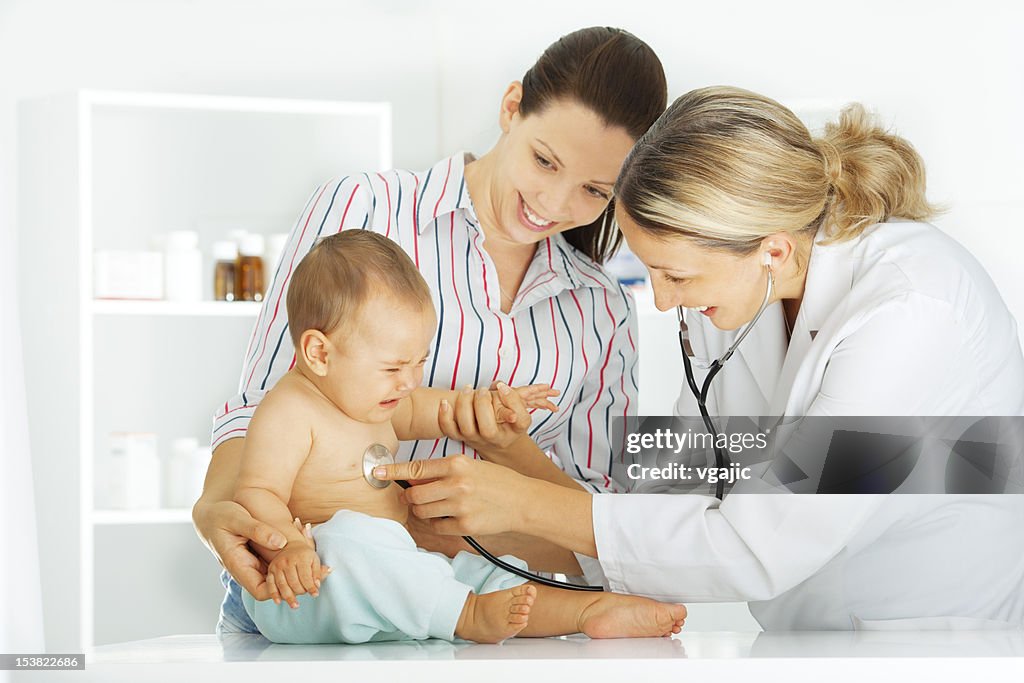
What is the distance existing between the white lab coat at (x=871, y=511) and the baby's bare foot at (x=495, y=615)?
121mm

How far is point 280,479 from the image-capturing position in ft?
2.92

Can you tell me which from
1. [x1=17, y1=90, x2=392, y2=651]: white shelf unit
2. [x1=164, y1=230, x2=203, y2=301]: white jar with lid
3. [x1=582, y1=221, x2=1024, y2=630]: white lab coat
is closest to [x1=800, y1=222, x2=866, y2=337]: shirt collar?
[x1=582, y1=221, x2=1024, y2=630]: white lab coat

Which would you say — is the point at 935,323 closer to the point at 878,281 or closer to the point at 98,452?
the point at 878,281

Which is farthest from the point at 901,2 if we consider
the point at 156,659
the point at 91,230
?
the point at 91,230

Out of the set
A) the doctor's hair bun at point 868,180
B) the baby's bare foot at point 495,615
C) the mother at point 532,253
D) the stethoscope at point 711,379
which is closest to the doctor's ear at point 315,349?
the mother at point 532,253

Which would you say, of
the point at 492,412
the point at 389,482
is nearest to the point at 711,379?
the point at 492,412

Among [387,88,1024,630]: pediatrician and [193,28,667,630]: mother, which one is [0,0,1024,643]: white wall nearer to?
[193,28,667,630]: mother

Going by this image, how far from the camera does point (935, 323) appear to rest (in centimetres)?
88

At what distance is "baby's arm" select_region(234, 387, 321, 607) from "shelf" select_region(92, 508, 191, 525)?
1.02 m

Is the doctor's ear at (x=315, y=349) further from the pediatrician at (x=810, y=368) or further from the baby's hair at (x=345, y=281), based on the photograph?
the pediatrician at (x=810, y=368)

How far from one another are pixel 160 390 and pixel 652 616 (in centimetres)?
134

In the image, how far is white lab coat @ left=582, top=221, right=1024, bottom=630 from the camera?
87 cm

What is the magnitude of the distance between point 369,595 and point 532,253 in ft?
1.84

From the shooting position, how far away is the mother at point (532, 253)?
1.10 meters
